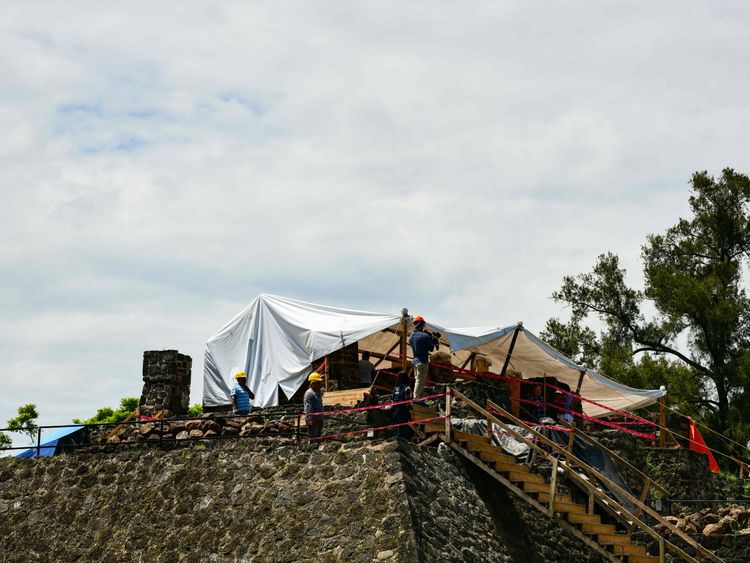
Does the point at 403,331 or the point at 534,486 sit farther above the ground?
the point at 403,331

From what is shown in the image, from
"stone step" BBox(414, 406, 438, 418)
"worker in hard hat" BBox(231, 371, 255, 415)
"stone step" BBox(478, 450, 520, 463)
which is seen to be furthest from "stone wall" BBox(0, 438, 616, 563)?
"worker in hard hat" BBox(231, 371, 255, 415)

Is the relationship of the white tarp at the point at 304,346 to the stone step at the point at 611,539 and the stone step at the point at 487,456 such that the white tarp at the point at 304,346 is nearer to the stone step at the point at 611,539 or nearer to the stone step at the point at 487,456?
the stone step at the point at 487,456

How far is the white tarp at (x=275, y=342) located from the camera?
940 inches

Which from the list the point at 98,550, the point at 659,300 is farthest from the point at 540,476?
the point at 659,300

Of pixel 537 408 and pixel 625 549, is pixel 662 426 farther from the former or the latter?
pixel 625 549

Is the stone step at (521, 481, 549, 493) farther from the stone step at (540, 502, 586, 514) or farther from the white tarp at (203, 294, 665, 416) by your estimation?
the white tarp at (203, 294, 665, 416)

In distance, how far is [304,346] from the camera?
2441cm

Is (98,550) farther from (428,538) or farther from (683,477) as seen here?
(683,477)

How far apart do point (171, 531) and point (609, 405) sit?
12090 millimetres

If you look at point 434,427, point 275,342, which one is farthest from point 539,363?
point 434,427

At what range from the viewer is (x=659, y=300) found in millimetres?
38188

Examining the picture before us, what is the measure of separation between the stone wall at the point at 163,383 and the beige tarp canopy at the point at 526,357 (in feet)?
13.1

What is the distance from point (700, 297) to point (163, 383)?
1848 centimetres

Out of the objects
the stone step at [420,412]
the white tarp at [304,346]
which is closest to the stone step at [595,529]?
the stone step at [420,412]
